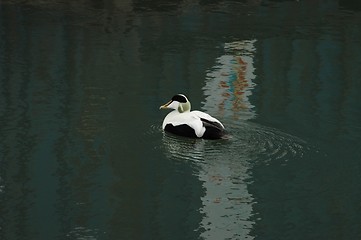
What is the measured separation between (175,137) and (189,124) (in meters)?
0.37

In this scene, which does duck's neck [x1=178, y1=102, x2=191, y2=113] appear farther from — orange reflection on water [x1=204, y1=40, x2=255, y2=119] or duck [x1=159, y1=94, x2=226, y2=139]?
orange reflection on water [x1=204, y1=40, x2=255, y2=119]

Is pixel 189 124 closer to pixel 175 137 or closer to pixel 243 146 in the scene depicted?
pixel 175 137

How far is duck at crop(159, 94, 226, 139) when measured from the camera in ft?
49.9

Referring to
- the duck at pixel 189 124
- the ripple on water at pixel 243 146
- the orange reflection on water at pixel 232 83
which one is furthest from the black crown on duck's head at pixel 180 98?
the orange reflection on water at pixel 232 83

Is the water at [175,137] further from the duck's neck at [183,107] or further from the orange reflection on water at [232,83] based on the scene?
the duck's neck at [183,107]

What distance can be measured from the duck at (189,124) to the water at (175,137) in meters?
0.12

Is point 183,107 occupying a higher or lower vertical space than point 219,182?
higher

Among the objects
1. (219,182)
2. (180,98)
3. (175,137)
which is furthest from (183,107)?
(219,182)

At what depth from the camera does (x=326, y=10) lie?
87.9ft

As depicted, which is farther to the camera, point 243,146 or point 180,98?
point 180,98

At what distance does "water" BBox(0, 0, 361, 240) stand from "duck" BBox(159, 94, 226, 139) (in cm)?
12

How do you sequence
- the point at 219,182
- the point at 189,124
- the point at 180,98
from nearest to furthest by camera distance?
1. the point at 219,182
2. the point at 189,124
3. the point at 180,98

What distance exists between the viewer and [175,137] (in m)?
15.6

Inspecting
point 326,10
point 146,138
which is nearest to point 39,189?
point 146,138
